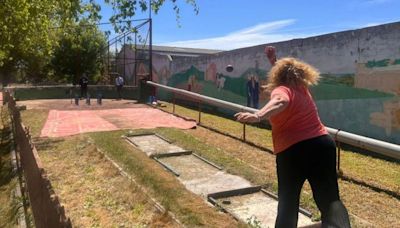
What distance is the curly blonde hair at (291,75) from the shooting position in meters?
3.96

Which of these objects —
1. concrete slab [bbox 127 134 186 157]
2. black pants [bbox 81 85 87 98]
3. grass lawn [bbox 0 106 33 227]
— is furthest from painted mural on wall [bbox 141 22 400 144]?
black pants [bbox 81 85 87 98]

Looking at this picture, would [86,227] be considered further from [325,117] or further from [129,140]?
[325,117]

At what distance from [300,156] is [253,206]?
2.19 m

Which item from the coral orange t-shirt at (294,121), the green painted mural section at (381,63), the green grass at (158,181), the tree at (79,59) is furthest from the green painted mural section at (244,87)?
the tree at (79,59)

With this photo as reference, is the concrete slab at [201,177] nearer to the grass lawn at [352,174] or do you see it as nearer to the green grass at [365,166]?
the grass lawn at [352,174]

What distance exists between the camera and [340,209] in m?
3.76

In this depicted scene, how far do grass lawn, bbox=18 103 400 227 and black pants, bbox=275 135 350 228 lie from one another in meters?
1.50

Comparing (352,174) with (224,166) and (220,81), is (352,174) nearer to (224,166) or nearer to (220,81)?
(224,166)

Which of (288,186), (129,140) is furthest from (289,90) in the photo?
(129,140)

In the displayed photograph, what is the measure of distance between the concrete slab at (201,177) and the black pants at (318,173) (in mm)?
2479

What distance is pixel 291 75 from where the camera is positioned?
396cm

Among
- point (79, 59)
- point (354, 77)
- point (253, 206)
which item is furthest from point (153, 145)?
point (79, 59)

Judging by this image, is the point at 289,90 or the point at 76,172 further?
the point at 76,172

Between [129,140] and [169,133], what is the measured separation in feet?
3.73
